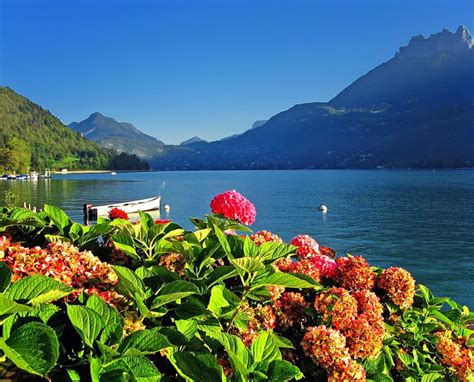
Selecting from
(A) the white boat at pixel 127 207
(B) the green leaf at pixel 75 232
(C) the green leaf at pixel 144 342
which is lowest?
(A) the white boat at pixel 127 207

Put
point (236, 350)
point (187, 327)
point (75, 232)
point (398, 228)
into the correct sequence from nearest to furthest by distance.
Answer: point (236, 350)
point (187, 327)
point (75, 232)
point (398, 228)

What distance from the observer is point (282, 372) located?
163 cm

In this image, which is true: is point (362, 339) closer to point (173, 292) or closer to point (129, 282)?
point (173, 292)

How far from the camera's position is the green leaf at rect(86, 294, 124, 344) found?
1.50 metres

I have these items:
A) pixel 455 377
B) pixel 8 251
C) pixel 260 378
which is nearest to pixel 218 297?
pixel 260 378

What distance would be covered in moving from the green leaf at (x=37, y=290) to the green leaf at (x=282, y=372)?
83 centimetres

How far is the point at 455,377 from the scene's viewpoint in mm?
2623

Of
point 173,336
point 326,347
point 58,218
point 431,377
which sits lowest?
point 431,377

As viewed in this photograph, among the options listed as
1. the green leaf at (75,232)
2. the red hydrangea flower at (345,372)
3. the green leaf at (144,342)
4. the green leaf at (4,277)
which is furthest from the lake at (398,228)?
the green leaf at (4,277)

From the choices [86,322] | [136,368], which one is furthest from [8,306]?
[136,368]

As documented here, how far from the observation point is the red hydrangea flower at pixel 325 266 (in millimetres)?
2938

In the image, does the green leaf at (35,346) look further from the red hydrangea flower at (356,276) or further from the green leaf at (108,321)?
the red hydrangea flower at (356,276)

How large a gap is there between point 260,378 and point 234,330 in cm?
52

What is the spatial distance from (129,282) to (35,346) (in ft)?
1.55
